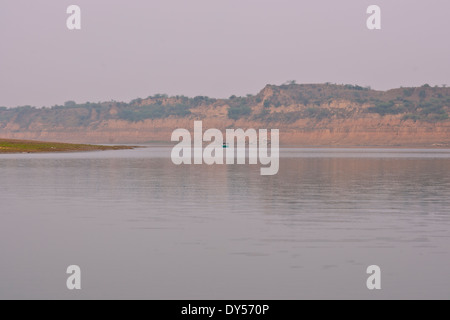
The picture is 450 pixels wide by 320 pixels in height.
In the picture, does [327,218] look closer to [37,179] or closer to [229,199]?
[229,199]

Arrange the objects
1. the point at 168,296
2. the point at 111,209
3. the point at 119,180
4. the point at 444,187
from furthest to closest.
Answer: the point at 119,180, the point at 444,187, the point at 111,209, the point at 168,296

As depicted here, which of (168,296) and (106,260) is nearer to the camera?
(168,296)

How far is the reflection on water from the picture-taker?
45.8ft

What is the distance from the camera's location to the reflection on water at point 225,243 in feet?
45.8

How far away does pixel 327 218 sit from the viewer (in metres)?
24.4

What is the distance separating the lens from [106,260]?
16.6 metres

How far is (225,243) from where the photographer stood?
19.0 m
